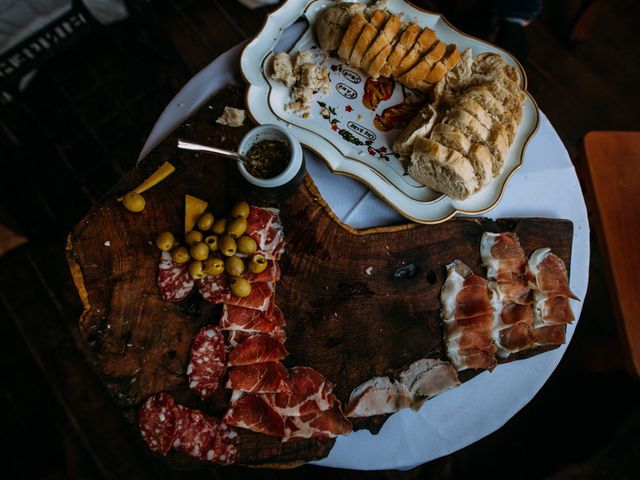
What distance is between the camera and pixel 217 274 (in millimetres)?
1465

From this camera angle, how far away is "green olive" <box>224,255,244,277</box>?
144 cm

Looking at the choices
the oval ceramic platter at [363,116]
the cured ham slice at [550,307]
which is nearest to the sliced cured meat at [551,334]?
the cured ham slice at [550,307]

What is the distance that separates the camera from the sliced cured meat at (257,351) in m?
1.44

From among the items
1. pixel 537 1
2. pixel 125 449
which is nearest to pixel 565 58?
pixel 537 1

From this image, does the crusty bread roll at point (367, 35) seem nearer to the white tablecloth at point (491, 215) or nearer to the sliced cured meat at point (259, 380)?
the white tablecloth at point (491, 215)

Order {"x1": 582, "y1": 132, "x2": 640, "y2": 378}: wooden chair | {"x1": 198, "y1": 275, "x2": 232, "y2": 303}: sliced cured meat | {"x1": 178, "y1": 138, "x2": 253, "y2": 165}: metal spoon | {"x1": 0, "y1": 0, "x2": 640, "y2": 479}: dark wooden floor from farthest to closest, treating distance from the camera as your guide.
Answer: {"x1": 0, "y1": 0, "x2": 640, "y2": 479}: dark wooden floor < {"x1": 582, "y1": 132, "x2": 640, "y2": 378}: wooden chair < {"x1": 198, "y1": 275, "x2": 232, "y2": 303}: sliced cured meat < {"x1": 178, "y1": 138, "x2": 253, "y2": 165}: metal spoon

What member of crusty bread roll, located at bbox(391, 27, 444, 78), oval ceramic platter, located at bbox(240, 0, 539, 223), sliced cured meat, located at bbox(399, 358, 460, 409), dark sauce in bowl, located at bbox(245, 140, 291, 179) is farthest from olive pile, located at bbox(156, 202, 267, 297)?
crusty bread roll, located at bbox(391, 27, 444, 78)

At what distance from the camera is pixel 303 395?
143 cm

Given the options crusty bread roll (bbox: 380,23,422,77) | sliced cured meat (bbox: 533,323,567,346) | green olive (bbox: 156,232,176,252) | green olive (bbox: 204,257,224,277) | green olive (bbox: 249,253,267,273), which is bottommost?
sliced cured meat (bbox: 533,323,567,346)

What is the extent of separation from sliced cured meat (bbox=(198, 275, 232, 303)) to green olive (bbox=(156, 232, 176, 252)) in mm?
147

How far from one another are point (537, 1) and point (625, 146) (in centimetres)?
95

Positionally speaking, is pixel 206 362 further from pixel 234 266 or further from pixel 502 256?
pixel 502 256

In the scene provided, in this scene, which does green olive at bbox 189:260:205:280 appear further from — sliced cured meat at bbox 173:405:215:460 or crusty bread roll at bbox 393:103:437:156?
crusty bread roll at bbox 393:103:437:156

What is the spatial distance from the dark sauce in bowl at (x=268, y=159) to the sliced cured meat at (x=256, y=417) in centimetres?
71
